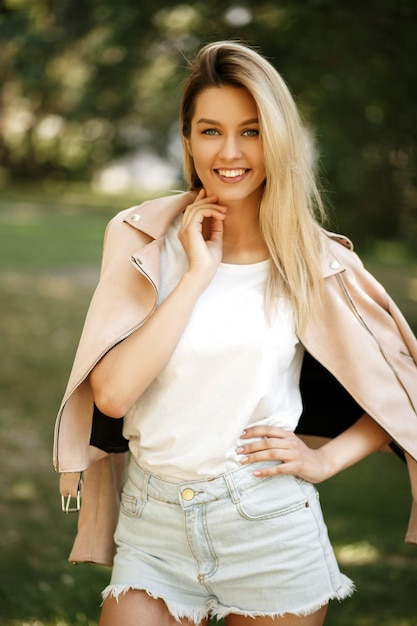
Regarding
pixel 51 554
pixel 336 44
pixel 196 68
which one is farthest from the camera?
pixel 336 44

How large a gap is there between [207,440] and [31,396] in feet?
21.0

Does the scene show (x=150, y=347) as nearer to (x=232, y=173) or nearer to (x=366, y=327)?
(x=232, y=173)

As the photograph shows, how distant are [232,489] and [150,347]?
1.68ft

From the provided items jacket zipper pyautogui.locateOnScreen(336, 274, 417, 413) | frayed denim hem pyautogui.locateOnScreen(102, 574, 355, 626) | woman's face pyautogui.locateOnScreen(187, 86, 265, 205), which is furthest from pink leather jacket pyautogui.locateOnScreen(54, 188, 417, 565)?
frayed denim hem pyautogui.locateOnScreen(102, 574, 355, 626)

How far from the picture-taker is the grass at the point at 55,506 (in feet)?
15.6

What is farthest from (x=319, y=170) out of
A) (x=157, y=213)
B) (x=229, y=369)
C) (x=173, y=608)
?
(x=173, y=608)

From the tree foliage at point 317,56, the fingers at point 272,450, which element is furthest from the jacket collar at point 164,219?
the tree foliage at point 317,56

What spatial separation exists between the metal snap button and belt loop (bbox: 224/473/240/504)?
0.11 metres

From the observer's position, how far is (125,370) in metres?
2.68

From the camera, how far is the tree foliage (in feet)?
20.7

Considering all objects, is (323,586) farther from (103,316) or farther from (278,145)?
(278,145)

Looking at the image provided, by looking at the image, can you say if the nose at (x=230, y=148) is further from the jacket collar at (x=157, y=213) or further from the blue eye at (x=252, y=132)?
the jacket collar at (x=157, y=213)

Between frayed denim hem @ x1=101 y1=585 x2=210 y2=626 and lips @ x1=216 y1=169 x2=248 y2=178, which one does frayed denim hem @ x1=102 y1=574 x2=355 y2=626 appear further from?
lips @ x1=216 y1=169 x2=248 y2=178

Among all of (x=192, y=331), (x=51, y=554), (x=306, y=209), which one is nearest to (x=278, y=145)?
(x=306, y=209)
